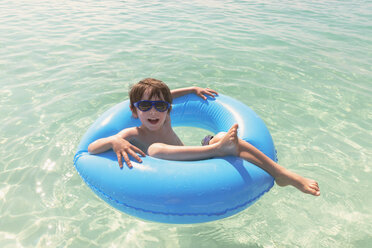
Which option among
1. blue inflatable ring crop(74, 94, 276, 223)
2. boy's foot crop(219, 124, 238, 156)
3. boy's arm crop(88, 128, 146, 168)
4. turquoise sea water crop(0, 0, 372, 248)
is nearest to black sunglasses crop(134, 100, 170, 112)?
boy's arm crop(88, 128, 146, 168)

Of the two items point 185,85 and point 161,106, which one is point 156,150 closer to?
point 161,106

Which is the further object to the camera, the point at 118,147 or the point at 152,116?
the point at 152,116

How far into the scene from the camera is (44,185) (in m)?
2.97

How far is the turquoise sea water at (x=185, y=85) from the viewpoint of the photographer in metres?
2.56

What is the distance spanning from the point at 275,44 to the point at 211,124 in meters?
4.96

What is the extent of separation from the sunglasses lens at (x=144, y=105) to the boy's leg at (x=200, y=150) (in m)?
0.33

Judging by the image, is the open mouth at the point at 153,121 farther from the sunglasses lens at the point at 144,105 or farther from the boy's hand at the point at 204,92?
the boy's hand at the point at 204,92

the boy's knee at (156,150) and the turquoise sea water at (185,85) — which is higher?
the boy's knee at (156,150)

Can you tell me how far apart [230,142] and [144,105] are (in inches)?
29.9

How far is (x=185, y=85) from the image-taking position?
505cm

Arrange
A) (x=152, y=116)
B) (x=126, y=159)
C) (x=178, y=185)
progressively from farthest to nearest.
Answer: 1. (x=152, y=116)
2. (x=126, y=159)
3. (x=178, y=185)

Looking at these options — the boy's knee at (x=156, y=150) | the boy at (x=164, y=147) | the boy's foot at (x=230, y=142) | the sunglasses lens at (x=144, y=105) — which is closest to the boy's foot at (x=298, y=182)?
the boy at (x=164, y=147)

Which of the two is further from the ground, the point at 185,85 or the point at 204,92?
the point at 204,92

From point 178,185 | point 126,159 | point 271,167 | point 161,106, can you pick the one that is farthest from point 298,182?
point 126,159
